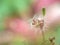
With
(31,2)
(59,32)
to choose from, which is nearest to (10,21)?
(31,2)

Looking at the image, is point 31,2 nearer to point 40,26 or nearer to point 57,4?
→ point 57,4

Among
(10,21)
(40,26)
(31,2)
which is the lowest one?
(40,26)

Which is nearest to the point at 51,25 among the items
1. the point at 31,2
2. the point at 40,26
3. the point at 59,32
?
the point at 59,32

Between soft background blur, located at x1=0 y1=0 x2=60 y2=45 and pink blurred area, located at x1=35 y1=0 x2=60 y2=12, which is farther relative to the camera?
pink blurred area, located at x1=35 y1=0 x2=60 y2=12

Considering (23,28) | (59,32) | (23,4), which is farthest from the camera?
(23,4)

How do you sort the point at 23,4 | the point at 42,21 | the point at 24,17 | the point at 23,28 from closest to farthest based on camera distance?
the point at 42,21
the point at 23,28
the point at 24,17
the point at 23,4

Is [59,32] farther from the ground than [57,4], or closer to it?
closer to it

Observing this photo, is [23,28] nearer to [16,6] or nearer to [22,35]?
[22,35]

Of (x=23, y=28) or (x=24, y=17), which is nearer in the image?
(x=23, y=28)

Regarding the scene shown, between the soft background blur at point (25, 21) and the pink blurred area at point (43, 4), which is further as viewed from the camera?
the pink blurred area at point (43, 4)
